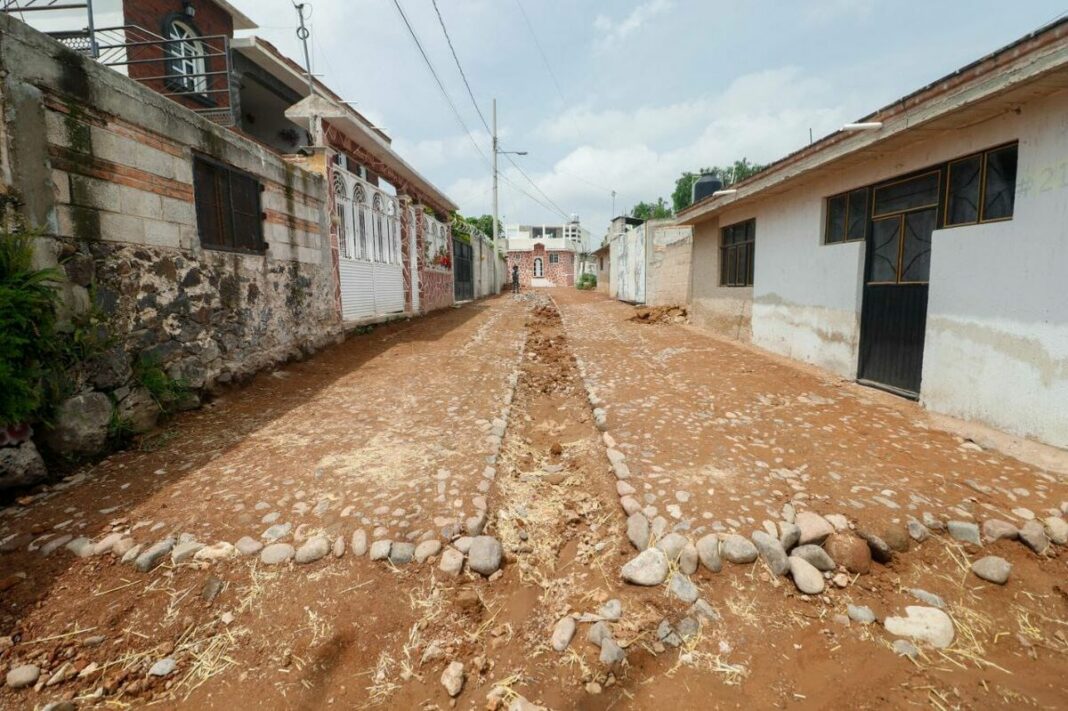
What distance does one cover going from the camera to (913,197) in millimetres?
5441

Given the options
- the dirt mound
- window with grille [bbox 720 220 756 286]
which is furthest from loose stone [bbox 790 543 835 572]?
the dirt mound

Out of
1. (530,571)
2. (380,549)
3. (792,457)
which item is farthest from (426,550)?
(792,457)

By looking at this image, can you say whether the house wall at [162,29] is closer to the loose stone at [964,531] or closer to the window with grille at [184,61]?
the window with grille at [184,61]

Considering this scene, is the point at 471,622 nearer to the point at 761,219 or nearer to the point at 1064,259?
the point at 1064,259

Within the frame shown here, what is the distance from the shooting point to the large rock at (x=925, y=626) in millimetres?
2309

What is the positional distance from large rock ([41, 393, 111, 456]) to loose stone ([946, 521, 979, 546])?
20.0 ft

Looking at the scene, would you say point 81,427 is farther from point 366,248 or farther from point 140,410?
point 366,248

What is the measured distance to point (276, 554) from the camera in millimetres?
2723

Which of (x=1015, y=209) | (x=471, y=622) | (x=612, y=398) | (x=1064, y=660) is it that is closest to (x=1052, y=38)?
(x=1015, y=209)

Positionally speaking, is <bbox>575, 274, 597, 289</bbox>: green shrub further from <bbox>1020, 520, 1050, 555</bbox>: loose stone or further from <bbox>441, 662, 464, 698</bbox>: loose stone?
<bbox>441, 662, 464, 698</bbox>: loose stone

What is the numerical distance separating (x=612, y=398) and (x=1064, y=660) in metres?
3.86

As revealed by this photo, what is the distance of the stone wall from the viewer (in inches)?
138

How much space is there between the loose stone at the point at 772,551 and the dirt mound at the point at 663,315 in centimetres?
1074

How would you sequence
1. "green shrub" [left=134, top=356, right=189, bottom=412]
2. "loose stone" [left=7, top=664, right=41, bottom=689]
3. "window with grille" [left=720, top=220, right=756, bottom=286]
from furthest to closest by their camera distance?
"window with grille" [left=720, top=220, right=756, bottom=286] → "green shrub" [left=134, top=356, right=189, bottom=412] → "loose stone" [left=7, top=664, right=41, bottom=689]
